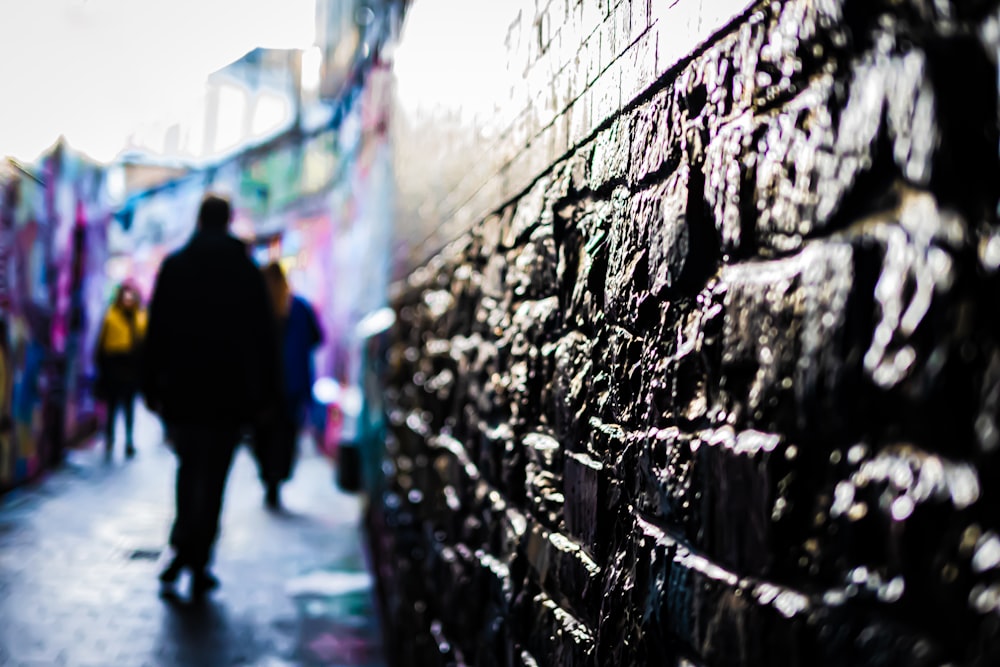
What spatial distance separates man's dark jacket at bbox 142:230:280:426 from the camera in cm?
455

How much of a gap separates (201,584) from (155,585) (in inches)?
12.9

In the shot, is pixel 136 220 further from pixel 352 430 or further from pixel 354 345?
pixel 352 430

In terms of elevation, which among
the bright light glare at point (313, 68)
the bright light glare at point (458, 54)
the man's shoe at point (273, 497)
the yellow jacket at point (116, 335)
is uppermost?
the bright light glare at point (313, 68)

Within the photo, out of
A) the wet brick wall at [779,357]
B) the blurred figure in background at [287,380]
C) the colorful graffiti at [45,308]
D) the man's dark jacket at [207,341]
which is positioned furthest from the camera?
the colorful graffiti at [45,308]

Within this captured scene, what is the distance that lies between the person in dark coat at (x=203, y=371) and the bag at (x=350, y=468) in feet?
11.2

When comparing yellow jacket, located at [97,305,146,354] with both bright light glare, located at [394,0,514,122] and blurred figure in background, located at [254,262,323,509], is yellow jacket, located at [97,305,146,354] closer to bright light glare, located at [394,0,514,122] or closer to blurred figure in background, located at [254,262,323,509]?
blurred figure in background, located at [254,262,323,509]

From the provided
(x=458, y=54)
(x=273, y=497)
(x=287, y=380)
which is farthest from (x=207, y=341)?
(x=273, y=497)

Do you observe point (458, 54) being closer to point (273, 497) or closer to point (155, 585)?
point (155, 585)

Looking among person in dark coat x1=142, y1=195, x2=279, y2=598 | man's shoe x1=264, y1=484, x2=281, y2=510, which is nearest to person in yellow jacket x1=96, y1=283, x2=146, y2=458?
man's shoe x1=264, y1=484, x2=281, y2=510

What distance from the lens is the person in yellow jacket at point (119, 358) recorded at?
949 centimetres

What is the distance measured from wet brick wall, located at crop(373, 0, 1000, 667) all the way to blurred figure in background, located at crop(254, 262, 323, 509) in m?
5.41

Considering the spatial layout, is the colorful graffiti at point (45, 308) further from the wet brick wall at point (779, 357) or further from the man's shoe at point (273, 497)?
the wet brick wall at point (779, 357)

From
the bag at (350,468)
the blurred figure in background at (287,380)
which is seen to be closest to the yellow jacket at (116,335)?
the bag at (350,468)

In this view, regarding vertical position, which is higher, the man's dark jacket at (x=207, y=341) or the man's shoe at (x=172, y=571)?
the man's dark jacket at (x=207, y=341)
